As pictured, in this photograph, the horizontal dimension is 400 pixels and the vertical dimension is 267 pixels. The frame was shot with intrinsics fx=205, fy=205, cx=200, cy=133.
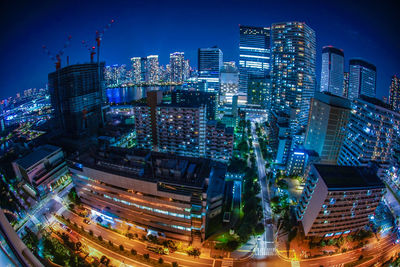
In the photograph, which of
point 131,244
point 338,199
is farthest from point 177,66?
point 338,199

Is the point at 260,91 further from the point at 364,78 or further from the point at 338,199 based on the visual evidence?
the point at 338,199

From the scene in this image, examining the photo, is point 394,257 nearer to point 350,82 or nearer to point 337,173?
point 337,173

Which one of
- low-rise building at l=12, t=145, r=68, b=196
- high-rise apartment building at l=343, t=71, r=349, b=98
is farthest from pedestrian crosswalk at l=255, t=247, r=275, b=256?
high-rise apartment building at l=343, t=71, r=349, b=98

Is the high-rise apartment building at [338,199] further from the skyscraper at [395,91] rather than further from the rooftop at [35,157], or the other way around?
the skyscraper at [395,91]

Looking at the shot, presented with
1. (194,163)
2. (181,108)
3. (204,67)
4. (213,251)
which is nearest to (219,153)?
(181,108)

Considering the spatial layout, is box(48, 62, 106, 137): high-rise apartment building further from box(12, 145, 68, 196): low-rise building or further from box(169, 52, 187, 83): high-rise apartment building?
box(169, 52, 187, 83): high-rise apartment building

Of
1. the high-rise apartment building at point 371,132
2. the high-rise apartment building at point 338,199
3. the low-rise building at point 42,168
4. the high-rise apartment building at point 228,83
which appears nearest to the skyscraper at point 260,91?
the high-rise apartment building at point 228,83
